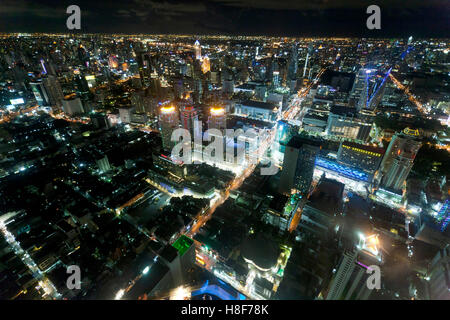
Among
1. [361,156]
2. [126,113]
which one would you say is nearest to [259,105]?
[361,156]

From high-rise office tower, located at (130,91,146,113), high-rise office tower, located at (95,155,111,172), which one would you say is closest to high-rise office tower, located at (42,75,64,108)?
high-rise office tower, located at (130,91,146,113)

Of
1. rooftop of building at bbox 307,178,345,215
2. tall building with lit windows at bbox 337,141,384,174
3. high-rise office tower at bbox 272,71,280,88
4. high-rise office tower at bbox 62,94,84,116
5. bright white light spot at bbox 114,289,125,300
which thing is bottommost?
bright white light spot at bbox 114,289,125,300

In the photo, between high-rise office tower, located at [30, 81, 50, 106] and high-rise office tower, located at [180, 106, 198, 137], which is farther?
high-rise office tower, located at [30, 81, 50, 106]

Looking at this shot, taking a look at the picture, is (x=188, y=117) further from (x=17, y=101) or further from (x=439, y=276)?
(x=17, y=101)

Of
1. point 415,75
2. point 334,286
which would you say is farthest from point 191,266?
point 415,75

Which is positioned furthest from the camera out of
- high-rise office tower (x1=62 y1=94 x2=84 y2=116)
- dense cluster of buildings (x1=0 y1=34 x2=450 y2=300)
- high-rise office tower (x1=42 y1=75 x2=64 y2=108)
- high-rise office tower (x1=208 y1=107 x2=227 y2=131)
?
high-rise office tower (x1=42 y1=75 x2=64 y2=108)

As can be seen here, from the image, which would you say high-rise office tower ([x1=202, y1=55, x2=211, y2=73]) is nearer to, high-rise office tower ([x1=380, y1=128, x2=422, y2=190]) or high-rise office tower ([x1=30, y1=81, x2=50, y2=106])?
high-rise office tower ([x1=30, y1=81, x2=50, y2=106])

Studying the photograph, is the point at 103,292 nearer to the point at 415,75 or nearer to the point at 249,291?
the point at 249,291
